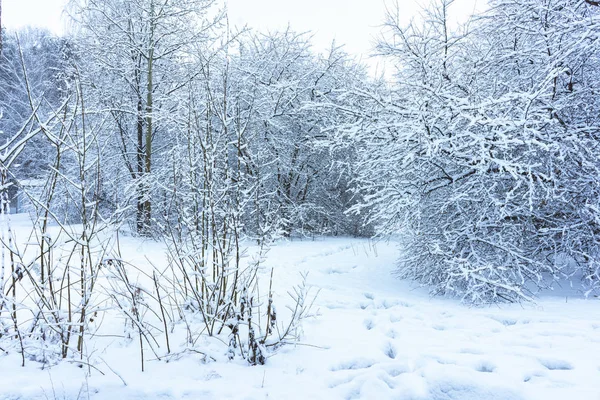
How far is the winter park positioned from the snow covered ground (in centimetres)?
2

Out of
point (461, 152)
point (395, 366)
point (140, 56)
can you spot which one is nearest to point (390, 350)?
point (395, 366)

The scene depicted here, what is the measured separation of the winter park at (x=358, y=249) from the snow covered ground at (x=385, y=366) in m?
0.02

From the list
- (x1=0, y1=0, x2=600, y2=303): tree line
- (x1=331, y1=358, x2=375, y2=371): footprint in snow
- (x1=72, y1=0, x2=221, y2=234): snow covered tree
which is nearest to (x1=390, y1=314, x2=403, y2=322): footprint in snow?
(x1=0, y1=0, x2=600, y2=303): tree line

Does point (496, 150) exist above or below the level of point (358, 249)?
above

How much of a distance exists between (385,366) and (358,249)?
5.76 metres

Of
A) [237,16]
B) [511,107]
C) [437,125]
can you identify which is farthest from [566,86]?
[237,16]

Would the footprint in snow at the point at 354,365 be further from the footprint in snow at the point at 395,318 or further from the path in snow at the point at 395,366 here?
the footprint in snow at the point at 395,318

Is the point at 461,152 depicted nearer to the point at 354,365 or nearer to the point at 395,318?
the point at 395,318

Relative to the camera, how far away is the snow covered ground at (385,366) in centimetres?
218

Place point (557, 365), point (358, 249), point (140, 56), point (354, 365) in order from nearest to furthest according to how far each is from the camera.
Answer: point (557, 365)
point (354, 365)
point (358, 249)
point (140, 56)

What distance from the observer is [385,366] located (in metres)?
2.49

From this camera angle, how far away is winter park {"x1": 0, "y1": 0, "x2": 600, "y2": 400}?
7.81 ft

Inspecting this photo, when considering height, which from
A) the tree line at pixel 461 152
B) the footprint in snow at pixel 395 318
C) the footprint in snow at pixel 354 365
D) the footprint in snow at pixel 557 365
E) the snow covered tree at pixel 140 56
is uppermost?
the snow covered tree at pixel 140 56

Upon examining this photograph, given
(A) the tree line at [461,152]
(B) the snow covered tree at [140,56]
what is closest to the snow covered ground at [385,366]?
(A) the tree line at [461,152]
